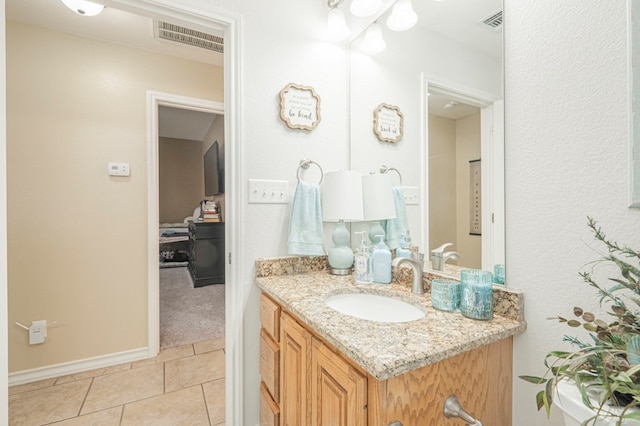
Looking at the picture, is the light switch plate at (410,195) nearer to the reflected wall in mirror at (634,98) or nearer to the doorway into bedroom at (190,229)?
the reflected wall in mirror at (634,98)

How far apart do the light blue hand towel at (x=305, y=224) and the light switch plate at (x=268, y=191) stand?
0.06 m

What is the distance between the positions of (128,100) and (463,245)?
2.46 metres

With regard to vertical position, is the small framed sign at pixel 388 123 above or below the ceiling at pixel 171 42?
below

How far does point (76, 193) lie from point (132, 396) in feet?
4.61

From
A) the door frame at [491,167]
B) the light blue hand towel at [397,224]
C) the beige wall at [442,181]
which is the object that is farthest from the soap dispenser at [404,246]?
the door frame at [491,167]

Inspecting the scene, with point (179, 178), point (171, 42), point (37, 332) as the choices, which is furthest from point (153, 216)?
point (179, 178)

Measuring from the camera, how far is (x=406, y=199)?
1358mm

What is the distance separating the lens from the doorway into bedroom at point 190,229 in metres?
2.84

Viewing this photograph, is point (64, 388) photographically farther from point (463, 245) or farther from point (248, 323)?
point (463, 245)

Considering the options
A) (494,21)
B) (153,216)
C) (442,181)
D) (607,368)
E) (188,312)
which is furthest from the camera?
(188,312)

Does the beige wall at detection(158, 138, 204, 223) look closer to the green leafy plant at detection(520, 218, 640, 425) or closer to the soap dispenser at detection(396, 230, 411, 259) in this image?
the soap dispenser at detection(396, 230, 411, 259)

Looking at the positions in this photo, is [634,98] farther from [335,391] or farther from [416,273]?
[335,391]

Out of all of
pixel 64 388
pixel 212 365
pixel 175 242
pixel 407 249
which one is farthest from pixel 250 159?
pixel 175 242

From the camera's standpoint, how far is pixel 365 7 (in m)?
1.40
